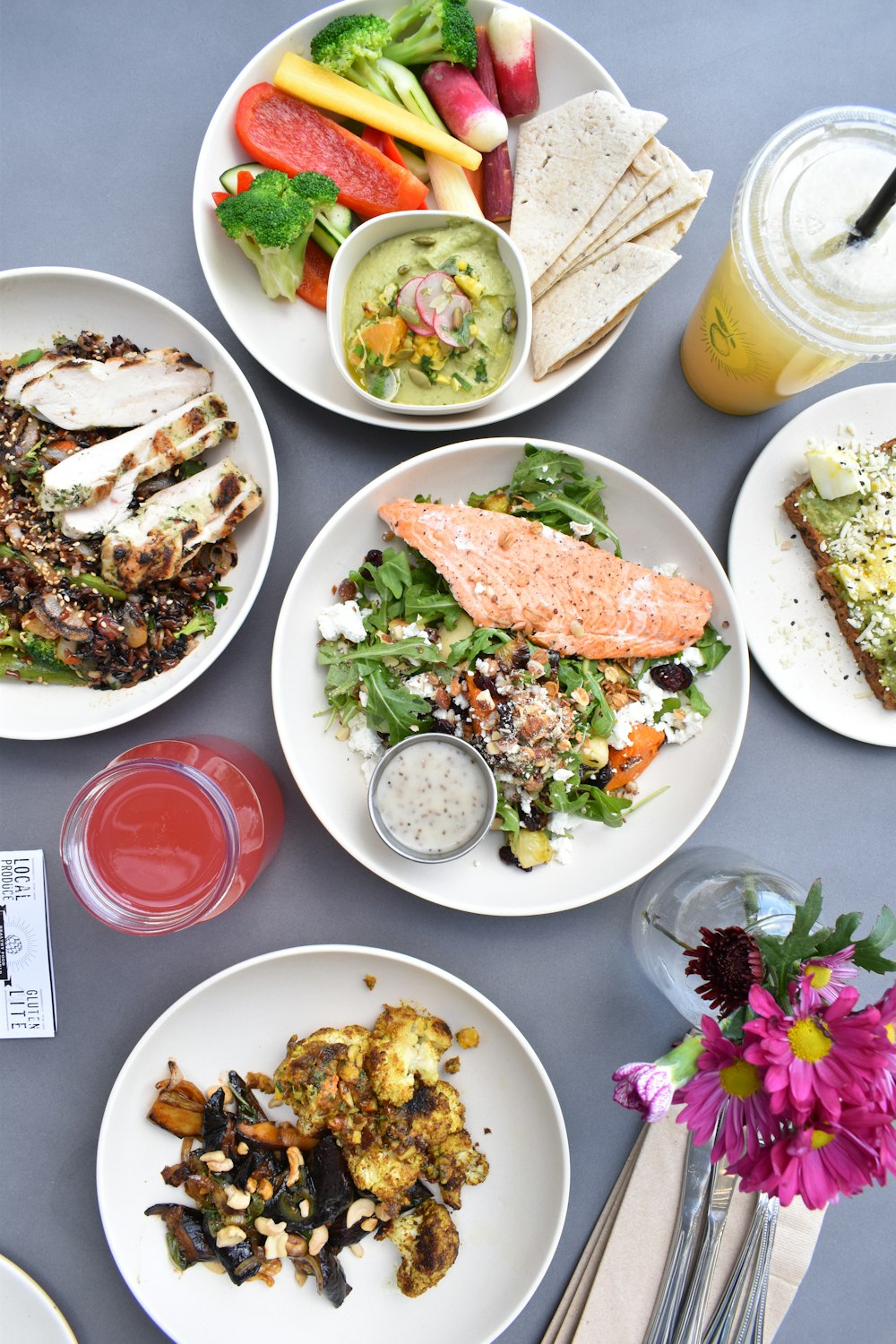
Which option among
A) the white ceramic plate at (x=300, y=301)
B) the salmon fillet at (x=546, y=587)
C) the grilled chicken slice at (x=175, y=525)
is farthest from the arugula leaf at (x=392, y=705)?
the white ceramic plate at (x=300, y=301)

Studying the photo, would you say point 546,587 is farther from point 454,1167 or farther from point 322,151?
point 454,1167

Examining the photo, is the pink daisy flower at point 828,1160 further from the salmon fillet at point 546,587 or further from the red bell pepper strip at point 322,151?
the red bell pepper strip at point 322,151

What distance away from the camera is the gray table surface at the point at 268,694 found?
7.54 ft

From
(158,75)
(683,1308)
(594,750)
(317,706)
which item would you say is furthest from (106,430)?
(683,1308)

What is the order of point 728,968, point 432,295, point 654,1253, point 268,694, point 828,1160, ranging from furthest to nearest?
point 268,694
point 654,1253
point 432,295
point 728,968
point 828,1160

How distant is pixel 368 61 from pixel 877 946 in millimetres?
2218

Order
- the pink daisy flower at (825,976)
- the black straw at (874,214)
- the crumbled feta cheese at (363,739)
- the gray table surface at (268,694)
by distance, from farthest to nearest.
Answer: the gray table surface at (268,694) < the crumbled feta cheese at (363,739) < the black straw at (874,214) < the pink daisy flower at (825,976)

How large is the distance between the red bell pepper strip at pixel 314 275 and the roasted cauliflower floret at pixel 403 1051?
5.75 feet

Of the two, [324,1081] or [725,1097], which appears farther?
[324,1081]

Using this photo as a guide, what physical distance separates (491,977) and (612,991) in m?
0.32

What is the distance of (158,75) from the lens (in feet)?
7.68

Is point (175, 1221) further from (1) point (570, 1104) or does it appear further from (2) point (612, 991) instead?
(2) point (612, 991)

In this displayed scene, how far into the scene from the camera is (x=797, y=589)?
7.36 feet

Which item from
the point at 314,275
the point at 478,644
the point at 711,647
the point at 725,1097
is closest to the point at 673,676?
the point at 711,647
